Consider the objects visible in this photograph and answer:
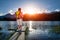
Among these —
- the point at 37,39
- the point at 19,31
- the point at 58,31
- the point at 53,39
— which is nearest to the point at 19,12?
the point at 19,31

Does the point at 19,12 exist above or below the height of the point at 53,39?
above

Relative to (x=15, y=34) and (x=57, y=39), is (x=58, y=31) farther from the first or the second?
(x=15, y=34)

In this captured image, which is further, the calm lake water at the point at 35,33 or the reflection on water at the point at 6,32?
the calm lake water at the point at 35,33

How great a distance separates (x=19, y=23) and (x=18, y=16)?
11.4 inches

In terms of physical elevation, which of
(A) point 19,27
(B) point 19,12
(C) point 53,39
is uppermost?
(B) point 19,12

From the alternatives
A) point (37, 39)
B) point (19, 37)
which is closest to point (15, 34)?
point (19, 37)

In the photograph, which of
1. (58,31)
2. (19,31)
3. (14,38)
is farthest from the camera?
(58,31)

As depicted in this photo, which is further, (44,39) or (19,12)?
(44,39)

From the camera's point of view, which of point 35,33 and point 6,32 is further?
point 6,32

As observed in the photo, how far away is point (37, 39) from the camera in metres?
8.80

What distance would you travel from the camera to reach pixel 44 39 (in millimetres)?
8914

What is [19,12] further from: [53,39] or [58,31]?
[58,31]

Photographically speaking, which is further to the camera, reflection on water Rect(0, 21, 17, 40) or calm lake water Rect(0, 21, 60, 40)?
calm lake water Rect(0, 21, 60, 40)

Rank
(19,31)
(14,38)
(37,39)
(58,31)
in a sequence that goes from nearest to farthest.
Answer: (14,38) → (19,31) → (37,39) → (58,31)
